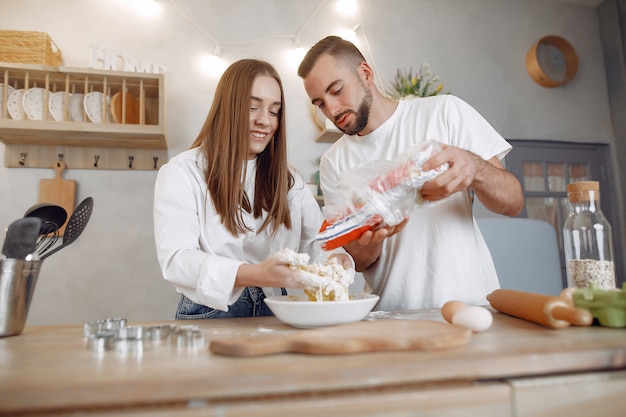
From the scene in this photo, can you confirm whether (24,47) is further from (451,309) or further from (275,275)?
(451,309)

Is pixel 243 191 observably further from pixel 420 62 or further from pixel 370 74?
pixel 420 62

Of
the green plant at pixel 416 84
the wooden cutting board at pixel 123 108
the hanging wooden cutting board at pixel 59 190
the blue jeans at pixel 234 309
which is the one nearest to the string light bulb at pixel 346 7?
the green plant at pixel 416 84

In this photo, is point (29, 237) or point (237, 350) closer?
point (237, 350)

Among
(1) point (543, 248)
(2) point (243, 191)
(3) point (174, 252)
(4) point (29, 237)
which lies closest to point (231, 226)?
(2) point (243, 191)

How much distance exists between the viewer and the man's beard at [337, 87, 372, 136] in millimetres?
1369

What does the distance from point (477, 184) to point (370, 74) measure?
56 centimetres

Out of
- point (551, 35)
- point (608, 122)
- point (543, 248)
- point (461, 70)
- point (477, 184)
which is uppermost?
point (551, 35)

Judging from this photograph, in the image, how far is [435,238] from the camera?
1261 millimetres

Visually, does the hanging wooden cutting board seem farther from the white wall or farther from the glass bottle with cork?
the glass bottle with cork

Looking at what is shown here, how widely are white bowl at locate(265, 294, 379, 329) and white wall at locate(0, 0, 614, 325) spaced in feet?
5.81

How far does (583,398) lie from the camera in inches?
20.3

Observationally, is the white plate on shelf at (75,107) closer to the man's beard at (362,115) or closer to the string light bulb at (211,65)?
the string light bulb at (211,65)

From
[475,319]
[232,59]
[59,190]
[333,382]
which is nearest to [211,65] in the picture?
[232,59]

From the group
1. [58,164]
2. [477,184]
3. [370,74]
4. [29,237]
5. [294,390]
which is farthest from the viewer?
[58,164]
